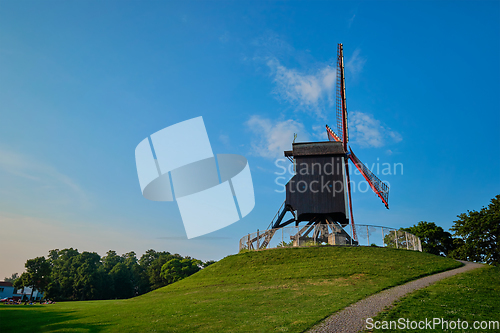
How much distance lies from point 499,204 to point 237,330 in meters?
45.3

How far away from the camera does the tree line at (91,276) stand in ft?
181

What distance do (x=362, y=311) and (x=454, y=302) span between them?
4.58 metres

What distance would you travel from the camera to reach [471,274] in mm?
20922

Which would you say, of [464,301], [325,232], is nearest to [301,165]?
[325,232]

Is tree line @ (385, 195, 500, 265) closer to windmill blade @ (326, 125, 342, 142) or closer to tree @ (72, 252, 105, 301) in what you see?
windmill blade @ (326, 125, 342, 142)

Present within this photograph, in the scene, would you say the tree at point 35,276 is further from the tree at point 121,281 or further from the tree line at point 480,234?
the tree line at point 480,234

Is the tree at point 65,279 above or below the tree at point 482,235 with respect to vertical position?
below

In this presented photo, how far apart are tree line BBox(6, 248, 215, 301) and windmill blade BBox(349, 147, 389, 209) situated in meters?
49.6

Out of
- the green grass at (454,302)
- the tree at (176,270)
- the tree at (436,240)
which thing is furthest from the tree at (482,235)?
the tree at (176,270)

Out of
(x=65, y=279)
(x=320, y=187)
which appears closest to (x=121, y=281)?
(x=65, y=279)

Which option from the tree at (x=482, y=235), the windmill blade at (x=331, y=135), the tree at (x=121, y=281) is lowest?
the tree at (x=121, y=281)

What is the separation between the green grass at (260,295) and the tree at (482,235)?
70.2ft

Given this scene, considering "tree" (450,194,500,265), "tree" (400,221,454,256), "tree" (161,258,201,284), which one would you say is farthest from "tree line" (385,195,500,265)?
"tree" (161,258,201,284)

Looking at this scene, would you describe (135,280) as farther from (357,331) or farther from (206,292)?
(357,331)
